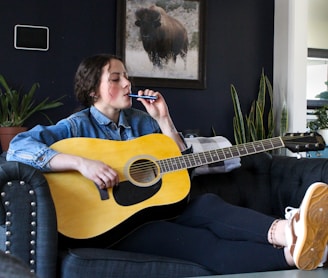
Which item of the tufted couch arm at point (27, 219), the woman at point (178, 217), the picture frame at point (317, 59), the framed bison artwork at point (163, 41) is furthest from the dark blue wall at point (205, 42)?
the tufted couch arm at point (27, 219)

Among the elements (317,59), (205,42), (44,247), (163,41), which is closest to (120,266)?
(44,247)

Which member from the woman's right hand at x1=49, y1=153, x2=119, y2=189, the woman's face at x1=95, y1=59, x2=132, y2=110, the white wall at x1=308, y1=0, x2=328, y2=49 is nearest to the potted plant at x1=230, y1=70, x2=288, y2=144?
the white wall at x1=308, y1=0, x2=328, y2=49

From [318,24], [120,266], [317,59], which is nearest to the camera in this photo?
[120,266]

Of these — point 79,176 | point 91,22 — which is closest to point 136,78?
point 91,22

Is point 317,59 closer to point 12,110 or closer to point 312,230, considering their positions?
point 12,110

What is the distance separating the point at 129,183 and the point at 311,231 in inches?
25.8

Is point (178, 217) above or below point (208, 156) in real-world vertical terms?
below

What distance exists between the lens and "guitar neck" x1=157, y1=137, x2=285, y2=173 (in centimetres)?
181

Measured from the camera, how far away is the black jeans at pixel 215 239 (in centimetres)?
149

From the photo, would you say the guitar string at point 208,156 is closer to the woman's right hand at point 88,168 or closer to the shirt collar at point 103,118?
the woman's right hand at point 88,168

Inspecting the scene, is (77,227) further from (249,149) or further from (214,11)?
(214,11)

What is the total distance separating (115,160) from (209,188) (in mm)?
692

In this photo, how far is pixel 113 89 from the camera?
202cm

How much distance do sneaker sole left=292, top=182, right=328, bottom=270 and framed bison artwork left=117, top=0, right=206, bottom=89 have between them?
2.31 meters
